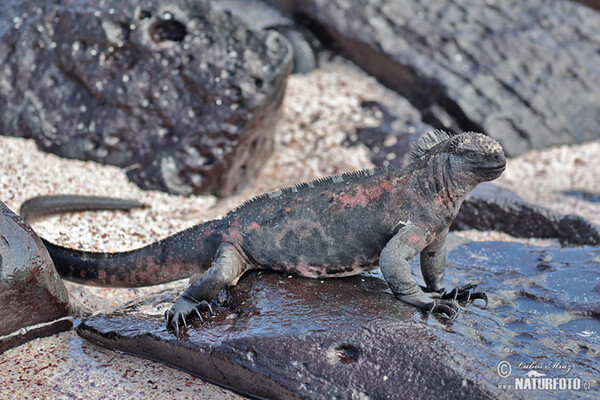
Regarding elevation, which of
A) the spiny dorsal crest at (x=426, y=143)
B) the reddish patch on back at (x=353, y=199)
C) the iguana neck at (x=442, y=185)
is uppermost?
the spiny dorsal crest at (x=426, y=143)

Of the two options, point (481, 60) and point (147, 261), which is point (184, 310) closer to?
point (147, 261)

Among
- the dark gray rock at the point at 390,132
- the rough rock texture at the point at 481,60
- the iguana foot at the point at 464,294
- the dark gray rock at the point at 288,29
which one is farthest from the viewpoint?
the dark gray rock at the point at 288,29

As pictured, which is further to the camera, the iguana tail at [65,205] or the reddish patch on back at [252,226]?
the iguana tail at [65,205]

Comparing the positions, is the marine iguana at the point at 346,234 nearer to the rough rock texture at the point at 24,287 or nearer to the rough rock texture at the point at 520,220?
the rough rock texture at the point at 24,287

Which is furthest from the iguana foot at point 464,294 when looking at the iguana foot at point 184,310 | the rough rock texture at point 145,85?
the rough rock texture at point 145,85

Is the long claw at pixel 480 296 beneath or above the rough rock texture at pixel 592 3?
beneath

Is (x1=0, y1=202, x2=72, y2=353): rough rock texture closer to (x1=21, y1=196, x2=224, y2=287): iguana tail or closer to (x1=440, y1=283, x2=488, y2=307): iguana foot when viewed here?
(x1=21, y1=196, x2=224, y2=287): iguana tail
